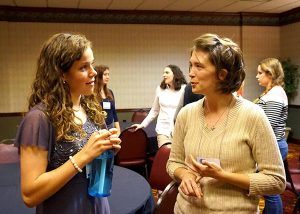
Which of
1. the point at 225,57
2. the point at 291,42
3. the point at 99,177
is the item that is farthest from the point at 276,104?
the point at 291,42

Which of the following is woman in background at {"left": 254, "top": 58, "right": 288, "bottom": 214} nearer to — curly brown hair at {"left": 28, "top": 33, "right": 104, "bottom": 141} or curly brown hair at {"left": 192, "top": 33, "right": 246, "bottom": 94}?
curly brown hair at {"left": 192, "top": 33, "right": 246, "bottom": 94}

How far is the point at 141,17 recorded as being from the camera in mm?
6902

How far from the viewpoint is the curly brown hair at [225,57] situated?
130 centimetres

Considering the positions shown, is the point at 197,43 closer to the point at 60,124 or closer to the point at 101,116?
the point at 101,116

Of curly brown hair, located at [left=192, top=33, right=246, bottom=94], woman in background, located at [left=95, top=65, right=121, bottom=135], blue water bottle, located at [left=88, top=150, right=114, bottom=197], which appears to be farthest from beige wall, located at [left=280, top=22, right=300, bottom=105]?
blue water bottle, located at [left=88, top=150, right=114, bottom=197]

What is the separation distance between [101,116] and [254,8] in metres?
6.43

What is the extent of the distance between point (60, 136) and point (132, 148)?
8.70ft

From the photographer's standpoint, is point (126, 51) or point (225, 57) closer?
point (225, 57)

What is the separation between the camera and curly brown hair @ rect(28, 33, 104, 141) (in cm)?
107

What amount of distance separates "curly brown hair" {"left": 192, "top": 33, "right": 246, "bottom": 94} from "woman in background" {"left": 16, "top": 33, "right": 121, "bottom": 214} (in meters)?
0.48

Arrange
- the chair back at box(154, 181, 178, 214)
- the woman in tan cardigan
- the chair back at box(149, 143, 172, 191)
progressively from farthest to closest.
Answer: the chair back at box(149, 143, 172, 191) → the chair back at box(154, 181, 178, 214) → the woman in tan cardigan

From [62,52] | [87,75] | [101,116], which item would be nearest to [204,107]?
[101,116]

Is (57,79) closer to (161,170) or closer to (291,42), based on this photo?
(161,170)

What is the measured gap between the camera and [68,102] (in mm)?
1139
